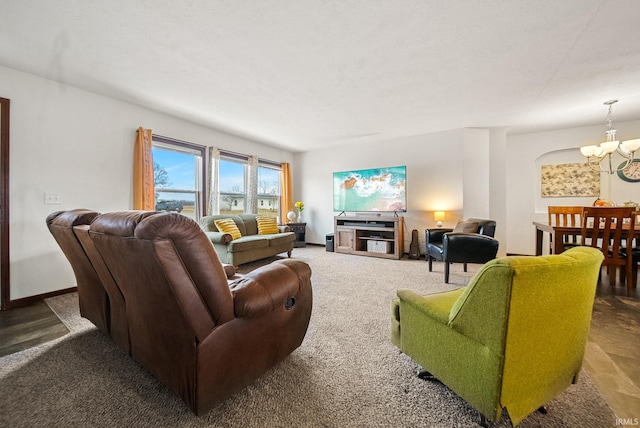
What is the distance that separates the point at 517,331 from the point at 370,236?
411 centimetres

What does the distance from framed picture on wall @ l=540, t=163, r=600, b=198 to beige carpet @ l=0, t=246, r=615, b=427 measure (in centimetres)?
458

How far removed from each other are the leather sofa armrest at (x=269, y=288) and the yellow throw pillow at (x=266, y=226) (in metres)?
3.22

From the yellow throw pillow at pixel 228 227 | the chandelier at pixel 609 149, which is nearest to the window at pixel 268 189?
the yellow throw pillow at pixel 228 227

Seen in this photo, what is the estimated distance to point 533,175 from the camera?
475cm

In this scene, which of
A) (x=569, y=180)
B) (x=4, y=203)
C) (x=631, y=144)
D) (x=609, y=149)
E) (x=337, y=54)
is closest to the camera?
(x=337, y=54)

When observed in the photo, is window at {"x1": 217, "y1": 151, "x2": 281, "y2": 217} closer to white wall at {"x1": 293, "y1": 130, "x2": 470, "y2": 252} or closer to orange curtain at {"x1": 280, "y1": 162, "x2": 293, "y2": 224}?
orange curtain at {"x1": 280, "y1": 162, "x2": 293, "y2": 224}

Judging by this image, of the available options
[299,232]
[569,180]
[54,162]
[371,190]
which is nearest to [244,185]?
[299,232]

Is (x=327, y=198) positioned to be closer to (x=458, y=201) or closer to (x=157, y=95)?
(x=458, y=201)

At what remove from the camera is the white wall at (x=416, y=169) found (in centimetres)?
448

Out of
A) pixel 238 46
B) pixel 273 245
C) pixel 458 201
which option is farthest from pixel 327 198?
pixel 238 46

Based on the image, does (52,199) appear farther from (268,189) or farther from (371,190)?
(371,190)

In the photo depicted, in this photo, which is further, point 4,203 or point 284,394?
point 4,203

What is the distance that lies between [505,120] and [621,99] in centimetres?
120

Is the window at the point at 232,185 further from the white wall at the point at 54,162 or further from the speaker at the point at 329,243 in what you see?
the speaker at the point at 329,243
